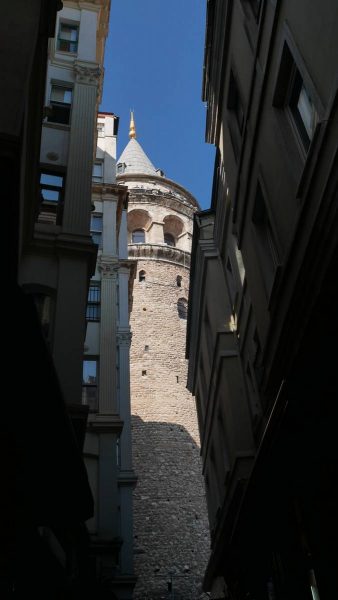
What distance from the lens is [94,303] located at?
61.1 feet

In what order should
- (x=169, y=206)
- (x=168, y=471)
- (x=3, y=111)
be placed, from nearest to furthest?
(x=3, y=111) → (x=168, y=471) → (x=169, y=206)

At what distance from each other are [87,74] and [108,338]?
735 cm

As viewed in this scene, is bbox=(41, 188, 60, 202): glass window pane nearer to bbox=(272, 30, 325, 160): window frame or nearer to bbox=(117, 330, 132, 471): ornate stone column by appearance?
bbox=(272, 30, 325, 160): window frame

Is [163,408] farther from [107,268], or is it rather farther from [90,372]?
[90,372]

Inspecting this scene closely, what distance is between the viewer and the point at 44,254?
1190cm

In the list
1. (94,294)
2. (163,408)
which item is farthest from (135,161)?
(94,294)

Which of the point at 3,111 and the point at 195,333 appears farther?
the point at 195,333

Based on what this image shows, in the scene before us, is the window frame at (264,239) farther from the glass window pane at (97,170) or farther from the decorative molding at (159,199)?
the decorative molding at (159,199)

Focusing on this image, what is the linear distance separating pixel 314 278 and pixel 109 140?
61.7 feet

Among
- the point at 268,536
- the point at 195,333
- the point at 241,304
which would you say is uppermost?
the point at 195,333

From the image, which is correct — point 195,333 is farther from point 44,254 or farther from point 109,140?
point 109,140

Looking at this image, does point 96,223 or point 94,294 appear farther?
point 96,223

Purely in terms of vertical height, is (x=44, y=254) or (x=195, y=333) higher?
(x=195, y=333)

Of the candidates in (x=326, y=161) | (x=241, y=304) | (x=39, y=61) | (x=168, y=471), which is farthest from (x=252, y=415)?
(x=168, y=471)
